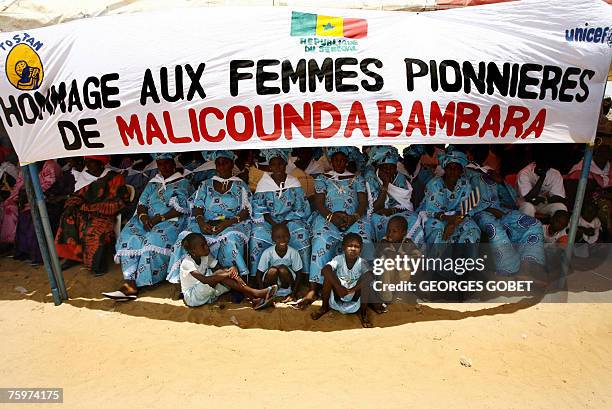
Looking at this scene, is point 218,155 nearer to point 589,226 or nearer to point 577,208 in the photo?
point 577,208

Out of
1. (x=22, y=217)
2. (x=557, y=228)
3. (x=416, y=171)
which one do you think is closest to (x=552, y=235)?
(x=557, y=228)

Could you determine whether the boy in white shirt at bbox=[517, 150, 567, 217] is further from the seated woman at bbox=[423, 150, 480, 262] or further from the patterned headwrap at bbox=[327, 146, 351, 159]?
the patterned headwrap at bbox=[327, 146, 351, 159]

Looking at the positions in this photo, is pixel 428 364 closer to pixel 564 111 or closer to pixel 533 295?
pixel 533 295

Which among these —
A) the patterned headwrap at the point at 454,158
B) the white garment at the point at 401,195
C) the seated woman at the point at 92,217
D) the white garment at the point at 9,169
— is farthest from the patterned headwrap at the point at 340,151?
the white garment at the point at 9,169

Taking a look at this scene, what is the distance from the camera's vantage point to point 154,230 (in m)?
4.48

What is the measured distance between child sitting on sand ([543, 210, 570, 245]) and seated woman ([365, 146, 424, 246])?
1628mm

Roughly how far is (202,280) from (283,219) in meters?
1.08

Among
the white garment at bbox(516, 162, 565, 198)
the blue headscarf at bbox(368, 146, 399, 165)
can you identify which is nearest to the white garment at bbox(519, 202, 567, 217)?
the white garment at bbox(516, 162, 565, 198)

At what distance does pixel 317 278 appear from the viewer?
4117 mm

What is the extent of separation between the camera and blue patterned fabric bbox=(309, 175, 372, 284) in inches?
162

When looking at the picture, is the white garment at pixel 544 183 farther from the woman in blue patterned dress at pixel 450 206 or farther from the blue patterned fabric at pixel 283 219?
the blue patterned fabric at pixel 283 219

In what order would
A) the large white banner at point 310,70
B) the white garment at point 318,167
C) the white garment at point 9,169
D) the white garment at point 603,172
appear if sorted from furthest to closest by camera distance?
the white garment at point 9,169 < the white garment at point 603,172 < the white garment at point 318,167 < the large white banner at point 310,70

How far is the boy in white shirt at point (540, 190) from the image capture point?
15.3 feet

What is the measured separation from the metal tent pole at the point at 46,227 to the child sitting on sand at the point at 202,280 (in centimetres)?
138
